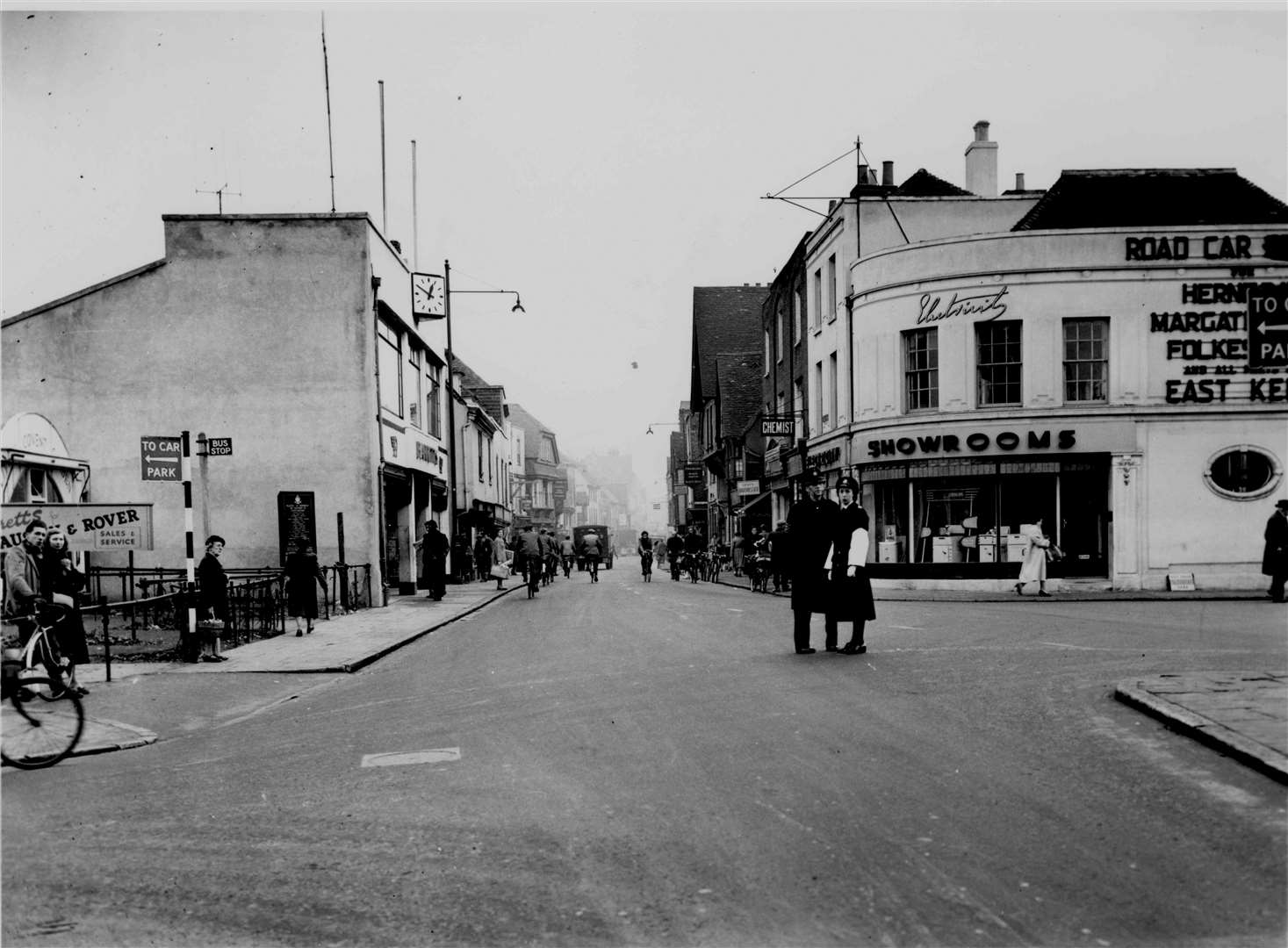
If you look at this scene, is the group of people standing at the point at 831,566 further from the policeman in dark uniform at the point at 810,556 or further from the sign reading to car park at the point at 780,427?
the sign reading to car park at the point at 780,427

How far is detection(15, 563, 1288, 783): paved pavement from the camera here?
6582 millimetres

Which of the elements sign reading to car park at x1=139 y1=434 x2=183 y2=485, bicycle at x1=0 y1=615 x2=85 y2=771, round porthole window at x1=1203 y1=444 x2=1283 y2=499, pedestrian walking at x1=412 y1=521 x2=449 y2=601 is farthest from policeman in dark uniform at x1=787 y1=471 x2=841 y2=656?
round porthole window at x1=1203 y1=444 x2=1283 y2=499

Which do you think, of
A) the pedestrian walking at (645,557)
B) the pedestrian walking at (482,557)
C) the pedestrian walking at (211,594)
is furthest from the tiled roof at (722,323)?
the pedestrian walking at (211,594)

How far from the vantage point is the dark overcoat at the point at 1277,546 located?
18391mm

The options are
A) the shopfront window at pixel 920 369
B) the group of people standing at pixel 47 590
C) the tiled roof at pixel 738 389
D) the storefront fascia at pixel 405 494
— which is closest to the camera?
the group of people standing at pixel 47 590

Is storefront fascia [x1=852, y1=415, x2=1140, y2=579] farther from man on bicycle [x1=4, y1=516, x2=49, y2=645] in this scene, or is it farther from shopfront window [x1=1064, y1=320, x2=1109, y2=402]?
man on bicycle [x1=4, y1=516, x2=49, y2=645]

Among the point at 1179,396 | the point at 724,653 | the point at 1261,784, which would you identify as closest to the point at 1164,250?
the point at 1179,396

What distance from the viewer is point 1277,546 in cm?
1844

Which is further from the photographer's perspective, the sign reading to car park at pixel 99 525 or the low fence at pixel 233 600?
the low fence at pixel 233 600

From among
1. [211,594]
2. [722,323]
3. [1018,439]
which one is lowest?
[211,594]

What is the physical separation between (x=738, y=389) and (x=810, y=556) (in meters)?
41.0

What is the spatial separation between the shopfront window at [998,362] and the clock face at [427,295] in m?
13.9

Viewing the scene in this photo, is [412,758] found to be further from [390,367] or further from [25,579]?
[390,367]

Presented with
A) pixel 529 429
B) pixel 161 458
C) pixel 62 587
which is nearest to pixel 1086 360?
pixel 161 458
